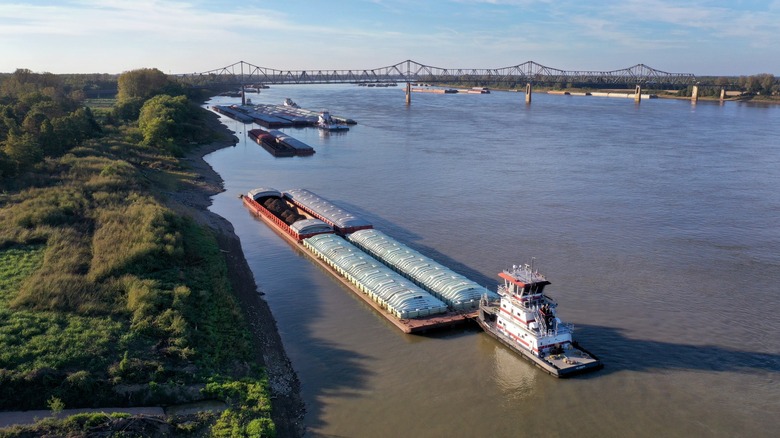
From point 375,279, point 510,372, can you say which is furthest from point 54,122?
point 510,372

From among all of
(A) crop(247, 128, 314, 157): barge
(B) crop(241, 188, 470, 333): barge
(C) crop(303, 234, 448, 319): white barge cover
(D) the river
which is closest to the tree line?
(D) the river

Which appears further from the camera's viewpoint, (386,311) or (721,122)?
(721,122)

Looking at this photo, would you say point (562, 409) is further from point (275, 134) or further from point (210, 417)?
point (275, 134)

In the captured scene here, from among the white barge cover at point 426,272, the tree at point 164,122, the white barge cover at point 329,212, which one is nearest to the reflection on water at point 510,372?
the white barge cover at point 426,272

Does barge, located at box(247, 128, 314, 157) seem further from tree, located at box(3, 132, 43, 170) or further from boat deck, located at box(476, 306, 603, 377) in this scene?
boat deck, located at box(476, 306, 603, 377)

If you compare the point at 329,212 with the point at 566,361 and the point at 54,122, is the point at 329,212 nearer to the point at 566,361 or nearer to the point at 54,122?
the point at 566,361

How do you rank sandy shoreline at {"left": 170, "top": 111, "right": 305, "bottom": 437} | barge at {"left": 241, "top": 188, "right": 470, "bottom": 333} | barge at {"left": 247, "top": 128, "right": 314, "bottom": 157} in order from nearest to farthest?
sandy shoreline at {"left": 170, "top": 111, "right": 305, "bottom": 437}
barge at {"left": 241, "top": 188, "right": 470, "bottom": 333}
barge at {"left": 247, "top": 128, "right": 314, "bottom": 157}

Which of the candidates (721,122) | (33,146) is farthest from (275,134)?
(721,122)
